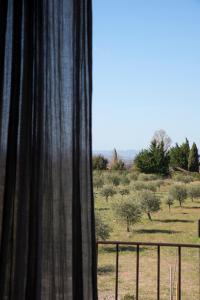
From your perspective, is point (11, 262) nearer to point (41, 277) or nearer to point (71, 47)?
point (41, 277)

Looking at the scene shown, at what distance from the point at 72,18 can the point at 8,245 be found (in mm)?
866

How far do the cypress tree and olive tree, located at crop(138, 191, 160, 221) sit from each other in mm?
784

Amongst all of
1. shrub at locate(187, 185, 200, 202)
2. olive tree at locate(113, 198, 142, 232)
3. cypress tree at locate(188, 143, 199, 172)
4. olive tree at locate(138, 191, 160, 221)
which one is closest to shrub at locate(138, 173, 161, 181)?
cypress tree at locate(188, 143, 199, 172)

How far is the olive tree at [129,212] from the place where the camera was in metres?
4.06

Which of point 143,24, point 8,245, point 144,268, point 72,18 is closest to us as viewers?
point 8,245

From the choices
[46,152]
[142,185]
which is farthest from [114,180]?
[46,152]

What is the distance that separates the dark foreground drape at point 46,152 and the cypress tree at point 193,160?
4.72ft

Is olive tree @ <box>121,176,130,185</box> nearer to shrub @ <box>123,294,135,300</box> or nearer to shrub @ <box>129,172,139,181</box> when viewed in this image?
shrub @ <box>129,172,139,181</box>

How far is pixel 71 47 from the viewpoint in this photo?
1424 millimetres

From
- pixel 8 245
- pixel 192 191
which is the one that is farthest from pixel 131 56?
pixel 8 245

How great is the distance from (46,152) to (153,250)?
3951 millimetres

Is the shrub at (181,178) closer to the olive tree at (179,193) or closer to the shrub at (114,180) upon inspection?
the olive tree at (179,193)

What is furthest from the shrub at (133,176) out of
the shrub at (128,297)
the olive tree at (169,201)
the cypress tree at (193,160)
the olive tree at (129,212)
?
the shrub at (128,297)

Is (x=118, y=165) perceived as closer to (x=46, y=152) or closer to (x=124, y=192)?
(x=124, y=192)
